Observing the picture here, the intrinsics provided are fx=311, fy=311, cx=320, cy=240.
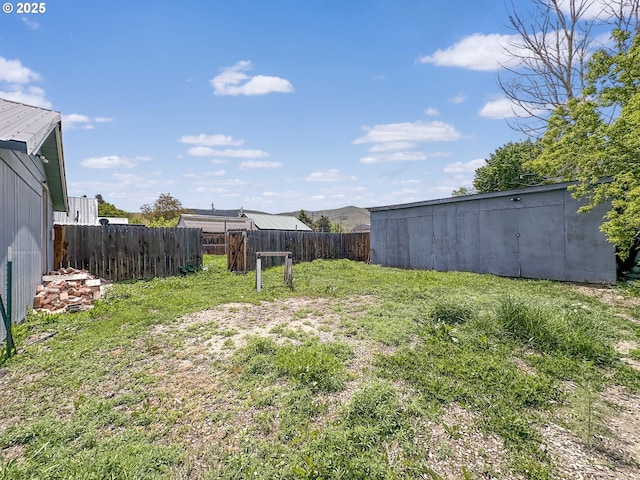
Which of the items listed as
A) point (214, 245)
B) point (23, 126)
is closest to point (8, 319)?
point (23, 126)

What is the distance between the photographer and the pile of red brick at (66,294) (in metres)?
5.46

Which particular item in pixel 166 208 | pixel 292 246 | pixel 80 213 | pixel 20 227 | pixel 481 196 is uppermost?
pixel 166 208

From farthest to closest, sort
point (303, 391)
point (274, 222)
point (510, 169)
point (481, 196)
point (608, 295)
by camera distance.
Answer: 1. point (274, 222)
2. point (510, 169)
3. point (481, 196)
4. point (608, 295)
5. point (303, 391)

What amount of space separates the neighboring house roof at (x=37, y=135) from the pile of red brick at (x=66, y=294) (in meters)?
2.54

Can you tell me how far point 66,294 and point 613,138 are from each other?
456 inches

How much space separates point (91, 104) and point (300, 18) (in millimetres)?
5921

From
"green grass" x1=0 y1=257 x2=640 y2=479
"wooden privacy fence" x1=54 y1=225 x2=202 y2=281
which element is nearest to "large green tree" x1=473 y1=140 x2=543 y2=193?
"green grass" x1=0 y1=257 x2=640 y2=479

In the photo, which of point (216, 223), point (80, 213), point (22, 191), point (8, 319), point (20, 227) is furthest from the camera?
point (216, 223)

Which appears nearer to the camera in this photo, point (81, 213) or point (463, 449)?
point (463, 449)

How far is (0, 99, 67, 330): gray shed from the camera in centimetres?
369

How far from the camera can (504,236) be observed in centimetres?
1036

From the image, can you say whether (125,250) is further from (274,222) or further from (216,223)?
(274,222)

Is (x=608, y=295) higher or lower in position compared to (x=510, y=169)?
lower

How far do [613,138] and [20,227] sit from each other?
11.2 m
